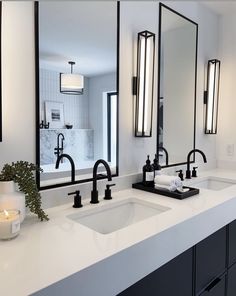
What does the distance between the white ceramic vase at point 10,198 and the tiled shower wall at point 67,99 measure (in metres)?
0.40

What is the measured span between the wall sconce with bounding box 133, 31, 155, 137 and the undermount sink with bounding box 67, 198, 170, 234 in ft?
1.69

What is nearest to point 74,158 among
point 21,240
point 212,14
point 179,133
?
point 21,240

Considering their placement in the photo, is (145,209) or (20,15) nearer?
(20,15)

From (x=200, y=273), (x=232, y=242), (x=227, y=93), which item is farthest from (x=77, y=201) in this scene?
(x=227, y=93)

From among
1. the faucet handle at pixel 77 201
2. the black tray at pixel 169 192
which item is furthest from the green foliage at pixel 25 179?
the black tray at pixel 169 192

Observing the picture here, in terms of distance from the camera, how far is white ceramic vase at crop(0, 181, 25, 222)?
102 cm

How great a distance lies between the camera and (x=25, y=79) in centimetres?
122

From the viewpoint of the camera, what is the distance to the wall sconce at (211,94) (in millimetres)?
2408

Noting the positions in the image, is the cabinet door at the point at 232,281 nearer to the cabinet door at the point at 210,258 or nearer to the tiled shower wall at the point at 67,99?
the cabinet door at the point at 210,258

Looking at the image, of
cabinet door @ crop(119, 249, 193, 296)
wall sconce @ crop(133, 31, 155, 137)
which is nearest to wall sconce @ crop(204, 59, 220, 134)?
wall sconce @ crop(133, 31, 155, 137)

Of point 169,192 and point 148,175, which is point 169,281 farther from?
point 148,175

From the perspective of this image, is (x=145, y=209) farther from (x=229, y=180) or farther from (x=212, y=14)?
(x=212, y=14)

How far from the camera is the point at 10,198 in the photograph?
3.38 ft

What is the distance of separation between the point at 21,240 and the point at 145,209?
70cm
